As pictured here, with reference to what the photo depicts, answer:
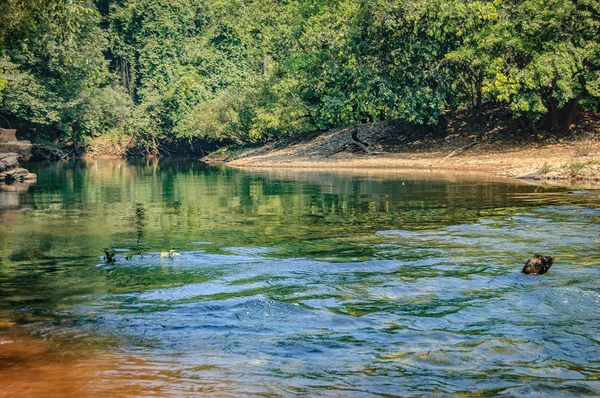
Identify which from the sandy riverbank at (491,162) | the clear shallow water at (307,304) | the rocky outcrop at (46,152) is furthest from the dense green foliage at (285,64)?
the clear shallow water at (307,304)

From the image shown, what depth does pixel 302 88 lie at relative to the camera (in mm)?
43531

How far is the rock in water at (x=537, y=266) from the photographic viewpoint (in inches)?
347

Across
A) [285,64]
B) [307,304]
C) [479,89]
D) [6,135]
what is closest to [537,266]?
[307,304]

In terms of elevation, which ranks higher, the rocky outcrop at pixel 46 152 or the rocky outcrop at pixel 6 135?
the rocky outcrop at pixel 6 135

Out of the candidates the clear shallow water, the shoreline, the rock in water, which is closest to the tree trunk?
the shoreline

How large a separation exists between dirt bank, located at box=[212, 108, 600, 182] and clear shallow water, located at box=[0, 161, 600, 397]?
1070cm

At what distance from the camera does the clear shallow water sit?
5340 millimetres

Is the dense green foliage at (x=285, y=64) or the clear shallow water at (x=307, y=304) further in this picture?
the dense green foliage at (x=285, y=64)

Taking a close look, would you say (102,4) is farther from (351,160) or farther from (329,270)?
(329,270)

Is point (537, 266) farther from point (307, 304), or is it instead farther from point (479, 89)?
point (479, 89)

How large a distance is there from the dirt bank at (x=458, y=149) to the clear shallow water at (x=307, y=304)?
35.1 ft

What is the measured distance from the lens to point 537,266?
8820mm

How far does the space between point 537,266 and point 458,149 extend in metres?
26.7

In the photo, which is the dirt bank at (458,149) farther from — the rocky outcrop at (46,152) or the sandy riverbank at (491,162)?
the rocky outcrop at (46,152)
